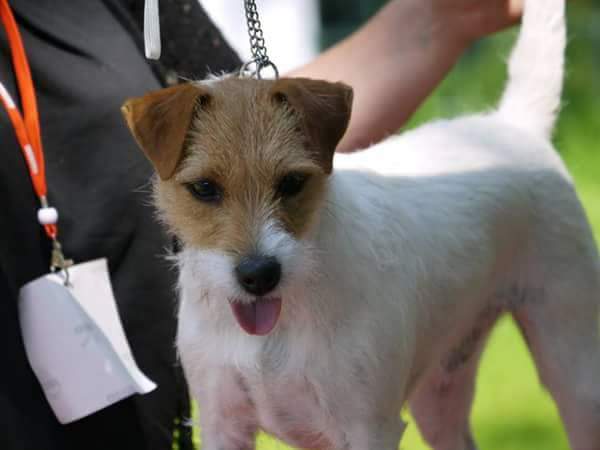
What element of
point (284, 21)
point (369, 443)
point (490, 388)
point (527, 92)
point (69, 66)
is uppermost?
point (69, 66)

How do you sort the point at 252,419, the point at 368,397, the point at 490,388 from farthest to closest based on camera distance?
the point at 490,388 → the point at 252,419 → the point at 368,397

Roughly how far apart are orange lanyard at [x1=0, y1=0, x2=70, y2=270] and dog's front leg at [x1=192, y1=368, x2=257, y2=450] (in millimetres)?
525

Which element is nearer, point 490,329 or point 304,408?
point 304,408

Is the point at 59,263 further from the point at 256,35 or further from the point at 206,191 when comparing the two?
the point at 256,35

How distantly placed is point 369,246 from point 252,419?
45 centimetres

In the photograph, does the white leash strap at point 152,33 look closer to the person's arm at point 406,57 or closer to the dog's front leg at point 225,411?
the dog's front leg at point 225,411

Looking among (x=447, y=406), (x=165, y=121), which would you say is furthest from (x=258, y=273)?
(x=447, y=406)

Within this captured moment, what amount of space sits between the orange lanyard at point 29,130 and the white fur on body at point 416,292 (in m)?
0.46

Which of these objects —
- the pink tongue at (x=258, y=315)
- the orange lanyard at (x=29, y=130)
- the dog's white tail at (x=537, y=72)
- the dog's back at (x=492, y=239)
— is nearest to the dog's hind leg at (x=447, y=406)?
the dog's back at (x=492, y=239)

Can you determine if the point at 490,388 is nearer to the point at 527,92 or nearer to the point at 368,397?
the point at 527,92

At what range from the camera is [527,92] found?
289cm

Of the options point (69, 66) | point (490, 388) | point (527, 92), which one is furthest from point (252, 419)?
point (490, 388)

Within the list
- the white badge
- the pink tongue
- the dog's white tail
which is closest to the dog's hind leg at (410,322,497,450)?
the dog's white tail

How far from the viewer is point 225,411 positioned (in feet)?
7.34
